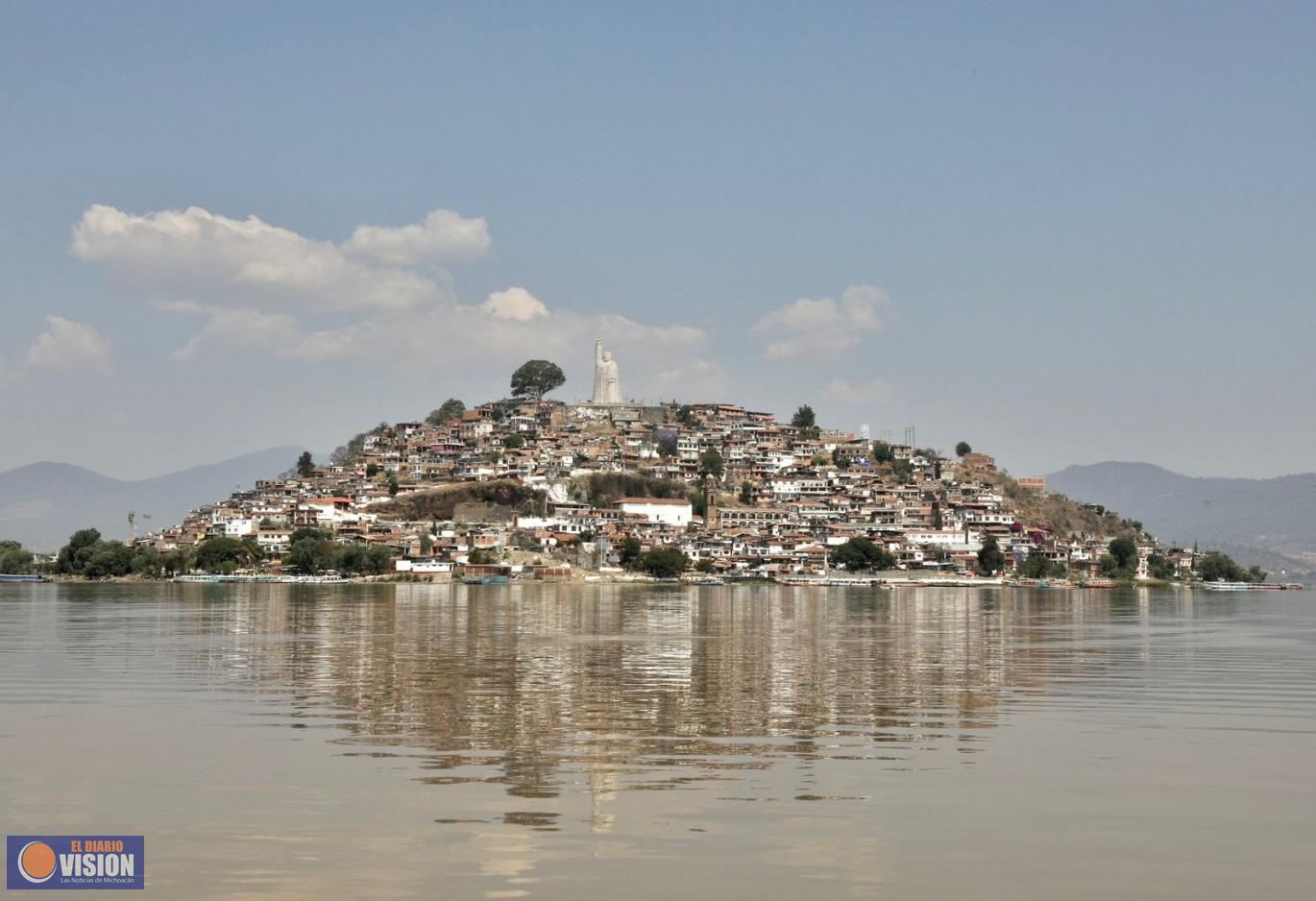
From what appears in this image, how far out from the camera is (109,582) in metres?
112

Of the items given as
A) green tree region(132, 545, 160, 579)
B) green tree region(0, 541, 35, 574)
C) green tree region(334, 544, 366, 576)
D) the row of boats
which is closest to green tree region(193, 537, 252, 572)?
the row of boats

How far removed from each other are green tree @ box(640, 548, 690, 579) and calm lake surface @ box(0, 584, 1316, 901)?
8541cm

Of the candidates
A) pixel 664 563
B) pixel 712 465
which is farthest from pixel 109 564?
pixel 712 465

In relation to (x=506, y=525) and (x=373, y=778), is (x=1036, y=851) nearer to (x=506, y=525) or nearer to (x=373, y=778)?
(x=373, y=778)

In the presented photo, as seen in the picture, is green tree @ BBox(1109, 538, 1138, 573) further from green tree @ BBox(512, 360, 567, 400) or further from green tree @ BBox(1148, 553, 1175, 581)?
green tree @ BBox(512, 360, 567, 400)

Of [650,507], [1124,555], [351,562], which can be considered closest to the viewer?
[351,562]

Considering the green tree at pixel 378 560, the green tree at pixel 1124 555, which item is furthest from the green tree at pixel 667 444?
the green tree at pixel 1124 555

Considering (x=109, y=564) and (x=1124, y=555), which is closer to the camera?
(x=109, y=564)

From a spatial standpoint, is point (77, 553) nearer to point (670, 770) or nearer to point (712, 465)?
point (712, 465)

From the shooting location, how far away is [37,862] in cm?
1041

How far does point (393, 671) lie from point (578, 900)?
17.2 m

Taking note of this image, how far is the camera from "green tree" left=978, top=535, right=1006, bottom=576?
128125 mm

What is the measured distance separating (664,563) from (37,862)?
108 meters

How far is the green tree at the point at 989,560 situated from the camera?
420ft
